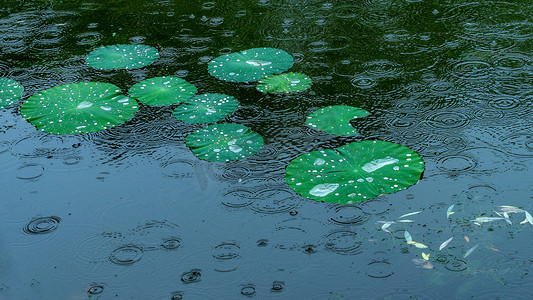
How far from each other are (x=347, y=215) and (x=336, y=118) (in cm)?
81

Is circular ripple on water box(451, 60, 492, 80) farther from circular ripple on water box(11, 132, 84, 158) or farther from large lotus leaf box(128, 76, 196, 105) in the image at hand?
circular ripple on water box(11, 132, 84, 158)

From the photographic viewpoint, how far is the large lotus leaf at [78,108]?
355 cm

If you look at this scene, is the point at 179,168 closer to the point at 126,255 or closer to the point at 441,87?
the point at 126,255

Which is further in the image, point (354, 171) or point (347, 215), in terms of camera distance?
point (354, 171)

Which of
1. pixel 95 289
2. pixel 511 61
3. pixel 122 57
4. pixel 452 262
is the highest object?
pixel 511 61

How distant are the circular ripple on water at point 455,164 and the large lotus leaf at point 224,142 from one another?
96cm

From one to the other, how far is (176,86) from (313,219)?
1.50 metres

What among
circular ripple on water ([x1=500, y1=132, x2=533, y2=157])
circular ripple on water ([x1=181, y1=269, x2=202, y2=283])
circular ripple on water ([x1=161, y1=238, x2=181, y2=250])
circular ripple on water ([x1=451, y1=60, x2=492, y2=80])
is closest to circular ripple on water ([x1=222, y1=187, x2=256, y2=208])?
circular ripple on water ([x1=161, y1=238, x2=181, y2=250])

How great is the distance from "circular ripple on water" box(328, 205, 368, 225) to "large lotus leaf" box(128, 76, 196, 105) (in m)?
1.36

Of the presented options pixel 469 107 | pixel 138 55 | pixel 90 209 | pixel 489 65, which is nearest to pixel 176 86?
pixel 138 55

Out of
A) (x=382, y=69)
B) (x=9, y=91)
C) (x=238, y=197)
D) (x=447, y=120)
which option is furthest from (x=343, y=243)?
(x=9, y=91)

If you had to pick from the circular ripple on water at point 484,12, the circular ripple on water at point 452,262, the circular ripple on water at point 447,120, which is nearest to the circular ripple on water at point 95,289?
the circular ripple on water at point 452,262

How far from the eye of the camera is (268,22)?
15.4 feet

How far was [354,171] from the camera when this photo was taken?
302 centimetres
